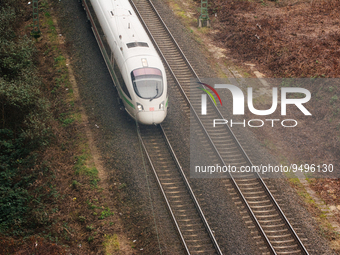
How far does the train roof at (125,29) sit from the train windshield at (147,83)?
1.14 metres

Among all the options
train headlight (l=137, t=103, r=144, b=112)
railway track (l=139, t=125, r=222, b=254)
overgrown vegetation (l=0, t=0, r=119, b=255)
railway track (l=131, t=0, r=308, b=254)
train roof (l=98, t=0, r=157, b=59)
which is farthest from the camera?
train roof (l=98, t=0, r=157, b=59)

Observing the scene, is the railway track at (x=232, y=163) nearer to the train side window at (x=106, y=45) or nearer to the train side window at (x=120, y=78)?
the train side window at (x=120, y=78)

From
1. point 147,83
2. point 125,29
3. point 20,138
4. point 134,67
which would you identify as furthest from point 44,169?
point 125,29

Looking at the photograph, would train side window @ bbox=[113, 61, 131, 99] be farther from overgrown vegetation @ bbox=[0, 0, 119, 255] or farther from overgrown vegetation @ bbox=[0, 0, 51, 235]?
overgrown vegetation @ bbox=[0, 0, 51, 235]

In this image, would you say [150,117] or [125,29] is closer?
[150,117]

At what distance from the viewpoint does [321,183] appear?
47.1ft

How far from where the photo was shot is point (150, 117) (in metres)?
15.2

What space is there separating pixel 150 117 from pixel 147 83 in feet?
5.11

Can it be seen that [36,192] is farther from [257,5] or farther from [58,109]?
[257,5]

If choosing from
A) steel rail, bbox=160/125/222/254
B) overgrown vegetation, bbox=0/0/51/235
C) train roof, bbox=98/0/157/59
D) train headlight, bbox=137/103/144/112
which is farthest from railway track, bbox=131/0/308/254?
overgrown vegetation, bbox=0/0/51/235

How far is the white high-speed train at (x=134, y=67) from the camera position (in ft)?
49.6

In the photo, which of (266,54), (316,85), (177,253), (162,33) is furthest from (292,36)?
(177,253)

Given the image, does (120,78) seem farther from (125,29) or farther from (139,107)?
(125,29)

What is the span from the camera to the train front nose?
49.6 ft
